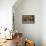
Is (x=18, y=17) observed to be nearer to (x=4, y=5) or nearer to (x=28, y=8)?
(x=28, y=8)

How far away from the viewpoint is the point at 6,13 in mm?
4418

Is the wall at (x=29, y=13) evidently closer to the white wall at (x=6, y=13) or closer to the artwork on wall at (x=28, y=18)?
the artwork on wall at (x=28, y=18)

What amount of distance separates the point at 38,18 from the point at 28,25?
23.1 inches

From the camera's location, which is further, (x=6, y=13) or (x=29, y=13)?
(x=29, y=13)

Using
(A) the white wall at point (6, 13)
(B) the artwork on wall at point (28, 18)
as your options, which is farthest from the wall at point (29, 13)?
(A) the white wall at point (6, 13)

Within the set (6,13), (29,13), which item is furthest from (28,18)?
(6,13)

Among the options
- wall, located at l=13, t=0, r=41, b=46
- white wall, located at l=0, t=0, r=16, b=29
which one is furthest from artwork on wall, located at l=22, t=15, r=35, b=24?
white wall, located at l=0, t=0, r=16, b=29

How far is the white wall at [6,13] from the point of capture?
4370mm

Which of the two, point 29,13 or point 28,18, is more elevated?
point 29,13

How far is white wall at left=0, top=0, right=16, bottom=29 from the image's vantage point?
4.37m

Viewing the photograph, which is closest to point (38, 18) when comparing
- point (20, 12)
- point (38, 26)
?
point (38, 26)

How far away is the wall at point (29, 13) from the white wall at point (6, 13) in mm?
1107

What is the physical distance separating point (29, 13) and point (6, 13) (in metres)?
1.46

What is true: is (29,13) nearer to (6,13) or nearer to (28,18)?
(28,18)
